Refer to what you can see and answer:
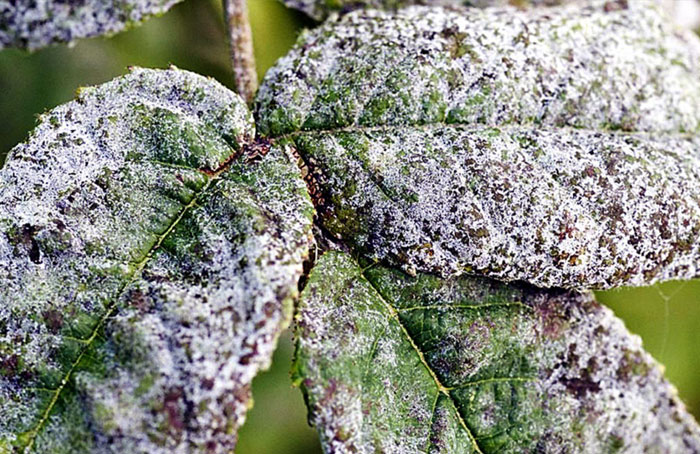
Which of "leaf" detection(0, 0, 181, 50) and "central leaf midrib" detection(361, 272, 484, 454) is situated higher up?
"leaf" detection(0, 0, 181, 50)

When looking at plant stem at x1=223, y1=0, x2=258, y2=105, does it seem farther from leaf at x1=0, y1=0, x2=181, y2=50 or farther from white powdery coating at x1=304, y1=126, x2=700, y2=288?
white powdery coating at x1=304, y1=126, x2=700, y2=288

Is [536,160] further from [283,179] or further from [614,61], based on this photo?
[283,179]

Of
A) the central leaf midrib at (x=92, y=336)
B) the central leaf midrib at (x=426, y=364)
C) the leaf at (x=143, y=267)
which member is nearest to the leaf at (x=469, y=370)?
the central leaf midrib at (x=426, y=364)

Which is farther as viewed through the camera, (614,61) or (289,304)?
(614,61)

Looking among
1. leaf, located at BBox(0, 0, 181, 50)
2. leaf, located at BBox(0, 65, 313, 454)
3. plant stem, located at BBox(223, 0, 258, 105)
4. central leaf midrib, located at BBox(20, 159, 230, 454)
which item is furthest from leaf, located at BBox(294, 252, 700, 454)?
leaf, located at BBox(0, 0, 181, 50)

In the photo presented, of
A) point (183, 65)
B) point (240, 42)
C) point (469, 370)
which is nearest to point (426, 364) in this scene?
point (469, 370)

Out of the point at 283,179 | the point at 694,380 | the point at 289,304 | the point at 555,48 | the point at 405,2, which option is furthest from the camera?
the point at 694,380

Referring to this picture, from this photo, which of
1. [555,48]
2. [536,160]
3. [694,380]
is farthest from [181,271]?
[694,380]

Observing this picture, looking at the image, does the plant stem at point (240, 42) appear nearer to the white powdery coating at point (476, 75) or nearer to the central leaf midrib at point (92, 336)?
the white powdery coating at point (476, 75)
